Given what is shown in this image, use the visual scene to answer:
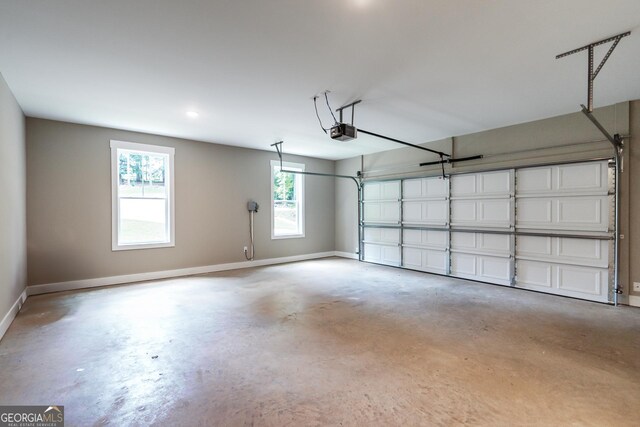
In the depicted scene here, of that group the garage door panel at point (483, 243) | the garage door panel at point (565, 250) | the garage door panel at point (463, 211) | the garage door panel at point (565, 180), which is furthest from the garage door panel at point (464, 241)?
the garage door panel at point (565, 180)

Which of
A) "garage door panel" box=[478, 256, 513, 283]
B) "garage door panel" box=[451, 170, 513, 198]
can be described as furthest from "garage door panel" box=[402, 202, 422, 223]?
"garage door panel" box=[478, 256, 513, 283]

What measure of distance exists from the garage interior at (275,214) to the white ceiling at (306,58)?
0.03 metres

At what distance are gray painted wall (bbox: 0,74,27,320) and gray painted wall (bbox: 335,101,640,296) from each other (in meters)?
6.48

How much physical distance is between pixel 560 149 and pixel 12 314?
7.80 metres

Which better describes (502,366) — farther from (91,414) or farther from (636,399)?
(91,414)

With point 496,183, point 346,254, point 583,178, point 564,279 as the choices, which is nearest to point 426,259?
point 496,183

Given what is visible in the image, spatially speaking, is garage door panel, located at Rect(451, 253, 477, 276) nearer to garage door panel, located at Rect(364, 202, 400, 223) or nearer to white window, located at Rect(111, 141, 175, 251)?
garage door panel, located at Rect(364, 202, 400, 223)

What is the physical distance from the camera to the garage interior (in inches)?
86.5

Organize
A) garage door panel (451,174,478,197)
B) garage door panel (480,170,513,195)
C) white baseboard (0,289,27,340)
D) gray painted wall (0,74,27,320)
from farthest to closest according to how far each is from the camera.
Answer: garage door panel (451,174,478,197), garage door panel (480,170,513,195), gray painted wall (0,74,27,320), white baseboard (0,289,27,340)

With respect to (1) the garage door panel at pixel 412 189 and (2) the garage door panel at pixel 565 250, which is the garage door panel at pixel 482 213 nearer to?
(2) the garage door panel at pixel 565 250

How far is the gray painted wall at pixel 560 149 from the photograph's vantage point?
4.05 meters

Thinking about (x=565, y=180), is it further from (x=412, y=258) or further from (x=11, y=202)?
(x=11, y=202)

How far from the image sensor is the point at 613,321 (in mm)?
3529

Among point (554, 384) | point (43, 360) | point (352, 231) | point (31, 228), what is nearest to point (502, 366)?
point (554, 384)
